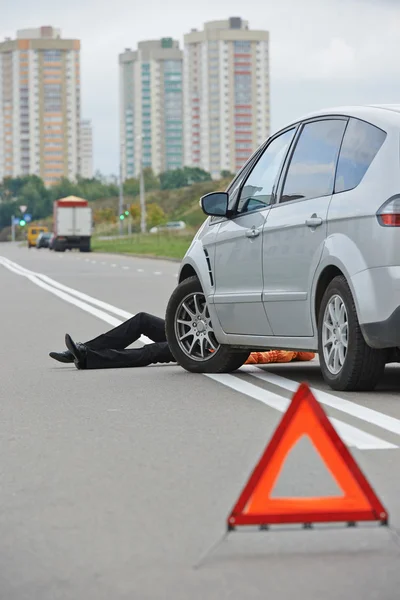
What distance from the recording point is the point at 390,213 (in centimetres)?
859

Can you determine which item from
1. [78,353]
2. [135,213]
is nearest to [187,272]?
[78,353]

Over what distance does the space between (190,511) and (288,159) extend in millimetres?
4813

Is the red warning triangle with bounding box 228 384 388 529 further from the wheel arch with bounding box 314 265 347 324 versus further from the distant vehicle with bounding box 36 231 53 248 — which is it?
the distant vehicle with bounding box 36 231 53 248

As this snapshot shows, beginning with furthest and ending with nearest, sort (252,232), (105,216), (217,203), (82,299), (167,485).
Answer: (105,216), (82,299), (217,203), (252,232), (167,485)

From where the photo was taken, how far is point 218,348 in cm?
1074

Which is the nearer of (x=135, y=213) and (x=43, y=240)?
(x=43, y=240)

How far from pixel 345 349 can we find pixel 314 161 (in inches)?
53.5

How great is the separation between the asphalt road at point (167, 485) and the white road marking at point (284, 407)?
1cm

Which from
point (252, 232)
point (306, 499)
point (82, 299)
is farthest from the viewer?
point (82, 299)

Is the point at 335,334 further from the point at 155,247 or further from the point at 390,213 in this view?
the point at 155,247

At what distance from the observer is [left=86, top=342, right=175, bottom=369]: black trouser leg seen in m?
11.3

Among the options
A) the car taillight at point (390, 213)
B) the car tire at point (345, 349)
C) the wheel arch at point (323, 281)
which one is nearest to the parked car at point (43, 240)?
the wheel arch at point (323, 281)

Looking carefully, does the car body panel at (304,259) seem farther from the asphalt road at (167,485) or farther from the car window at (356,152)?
the asphalt road at (167,485)

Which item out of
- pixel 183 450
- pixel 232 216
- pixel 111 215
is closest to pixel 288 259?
pixel 232 216
